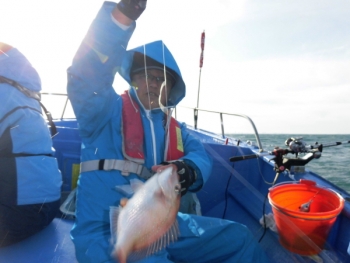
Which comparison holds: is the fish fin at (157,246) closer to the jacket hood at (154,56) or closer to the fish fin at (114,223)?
the fish fin at (114,223)

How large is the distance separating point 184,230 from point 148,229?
0.91 meters

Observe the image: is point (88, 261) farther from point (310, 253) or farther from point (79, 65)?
point (310, 253)

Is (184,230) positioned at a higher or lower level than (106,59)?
lower

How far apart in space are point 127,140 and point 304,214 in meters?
1.37

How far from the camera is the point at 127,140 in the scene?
2.19 metres

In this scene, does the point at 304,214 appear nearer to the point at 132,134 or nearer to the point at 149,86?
the point at 132,134

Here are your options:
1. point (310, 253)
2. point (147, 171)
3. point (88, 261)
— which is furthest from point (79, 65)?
point (310, 253)

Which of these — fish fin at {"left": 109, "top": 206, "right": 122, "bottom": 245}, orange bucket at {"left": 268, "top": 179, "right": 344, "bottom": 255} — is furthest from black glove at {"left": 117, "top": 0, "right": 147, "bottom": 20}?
orange bucket at {"left": 268, "top": 179, "right": 344, "bottom": 255}

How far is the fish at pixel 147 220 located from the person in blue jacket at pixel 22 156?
3.92 feet

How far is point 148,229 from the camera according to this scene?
4.87 feet

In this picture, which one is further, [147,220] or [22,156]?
[22,156]

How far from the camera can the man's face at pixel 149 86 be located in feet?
7.94

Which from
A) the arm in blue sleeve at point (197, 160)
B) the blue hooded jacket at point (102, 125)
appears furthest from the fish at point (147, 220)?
the arm in blue sleeve at point (197, 160)

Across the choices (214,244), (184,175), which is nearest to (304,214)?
(214,244)
